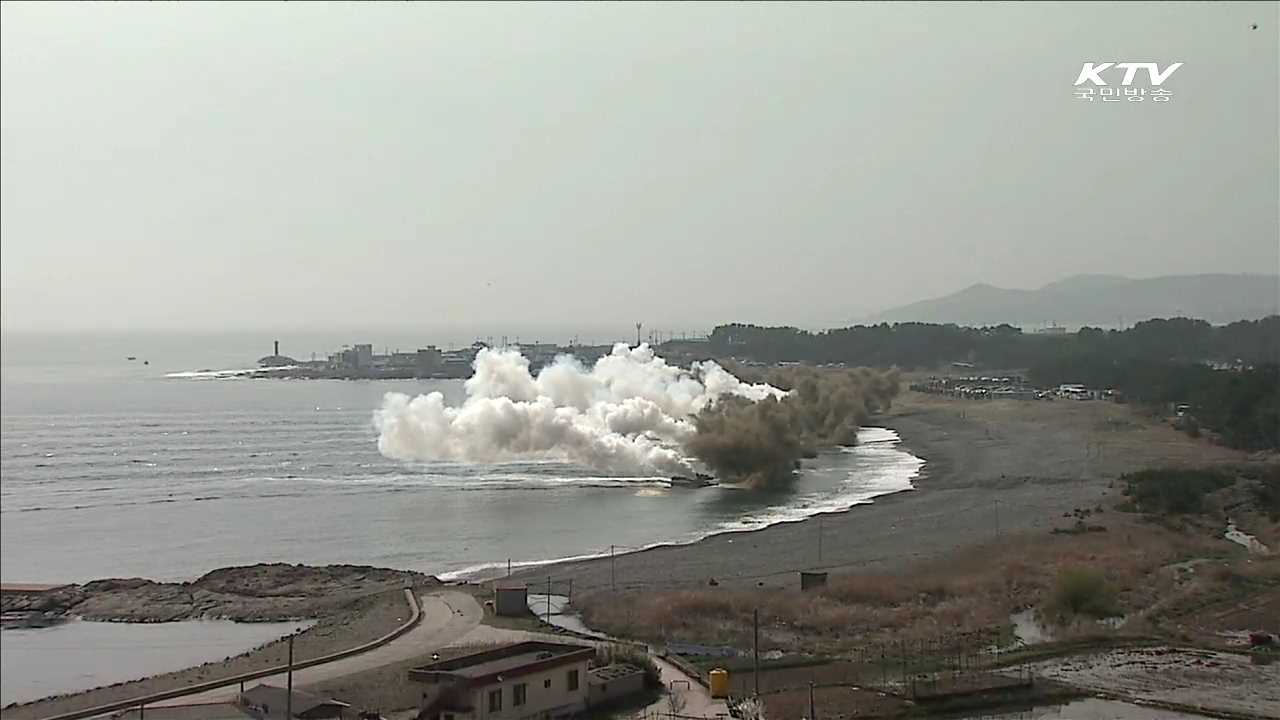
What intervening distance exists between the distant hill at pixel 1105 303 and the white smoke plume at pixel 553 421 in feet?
100

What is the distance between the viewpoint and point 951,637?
874 inches

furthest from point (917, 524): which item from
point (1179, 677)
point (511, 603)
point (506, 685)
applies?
point (506, 685)

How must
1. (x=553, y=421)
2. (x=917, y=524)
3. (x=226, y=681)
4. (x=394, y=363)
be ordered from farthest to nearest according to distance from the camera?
(x=394, y=363)
(x=553, y=421)
(x=917, y=524)
(x=226, y=681)

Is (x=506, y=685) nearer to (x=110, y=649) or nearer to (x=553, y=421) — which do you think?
(x=110, y=649)

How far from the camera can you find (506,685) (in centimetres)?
1680

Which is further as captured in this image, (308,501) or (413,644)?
(308,501)

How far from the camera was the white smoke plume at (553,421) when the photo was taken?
189 feet

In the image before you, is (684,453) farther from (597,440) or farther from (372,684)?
(372,684)

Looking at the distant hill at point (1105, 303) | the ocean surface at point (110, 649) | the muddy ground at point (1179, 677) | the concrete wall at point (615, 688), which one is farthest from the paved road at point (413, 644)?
the distant hill at point (1105, 303)

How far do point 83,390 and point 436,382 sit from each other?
45559 mm

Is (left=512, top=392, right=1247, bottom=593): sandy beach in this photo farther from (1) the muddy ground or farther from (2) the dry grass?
(1) the muddy ground

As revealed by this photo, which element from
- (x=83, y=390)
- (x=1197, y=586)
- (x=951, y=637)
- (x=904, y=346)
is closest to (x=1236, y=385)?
(x=1197, y=586)

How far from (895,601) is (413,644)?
31.8ft

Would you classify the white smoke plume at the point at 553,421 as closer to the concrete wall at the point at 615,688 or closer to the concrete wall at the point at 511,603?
the concrete wall at the point at 511,603
